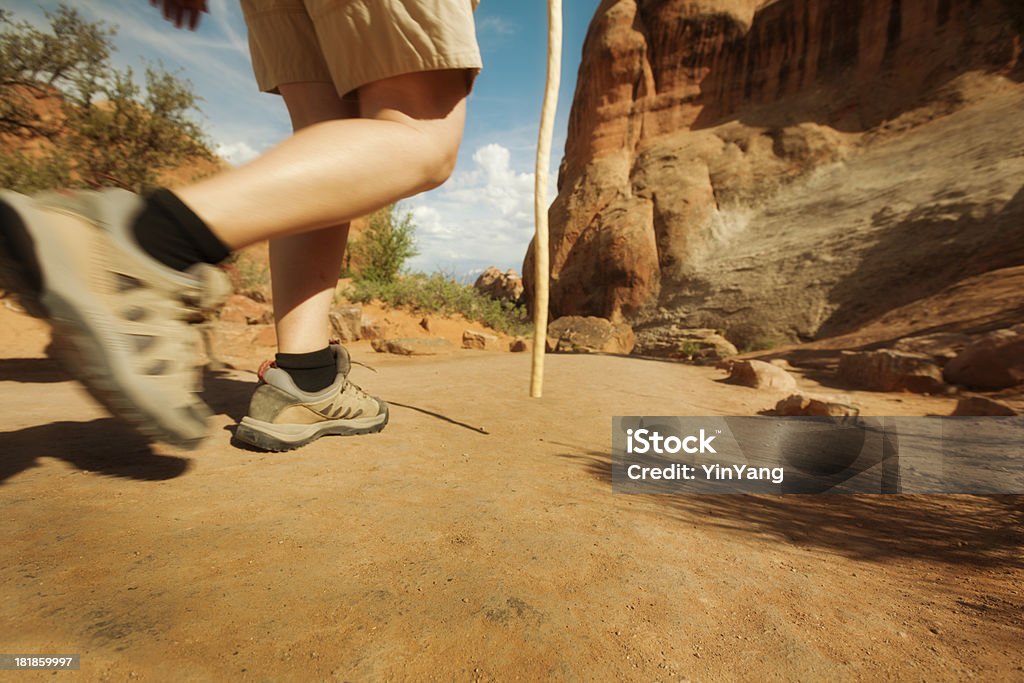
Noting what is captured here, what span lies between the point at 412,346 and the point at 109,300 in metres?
4.73

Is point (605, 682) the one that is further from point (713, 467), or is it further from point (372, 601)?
point (713, 467)

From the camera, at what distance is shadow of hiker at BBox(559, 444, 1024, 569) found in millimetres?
867

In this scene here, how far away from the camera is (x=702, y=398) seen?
10.4 feet

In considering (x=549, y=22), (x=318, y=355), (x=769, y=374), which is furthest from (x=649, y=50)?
(x=318, y=355)

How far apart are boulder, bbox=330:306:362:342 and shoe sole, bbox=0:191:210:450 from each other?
544 cm

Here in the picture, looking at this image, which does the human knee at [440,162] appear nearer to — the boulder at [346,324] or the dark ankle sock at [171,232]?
the dark ankle sock at [171,232]

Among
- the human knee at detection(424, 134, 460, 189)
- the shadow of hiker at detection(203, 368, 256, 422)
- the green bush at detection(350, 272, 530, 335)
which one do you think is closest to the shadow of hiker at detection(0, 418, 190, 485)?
the shadow of hiker at detection(203, 368, 256, 422)

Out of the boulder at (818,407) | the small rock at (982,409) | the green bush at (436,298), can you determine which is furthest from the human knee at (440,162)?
the green bush at (436,298)

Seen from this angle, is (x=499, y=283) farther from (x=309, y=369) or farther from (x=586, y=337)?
(x=309, y=369)

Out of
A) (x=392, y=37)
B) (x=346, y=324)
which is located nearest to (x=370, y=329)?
(x=346, y=324)

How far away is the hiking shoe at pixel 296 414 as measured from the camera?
1.31m

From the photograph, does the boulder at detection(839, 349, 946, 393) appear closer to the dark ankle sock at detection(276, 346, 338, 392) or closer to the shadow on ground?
the dark ankle sock at detection(276, 346, 338, 392)

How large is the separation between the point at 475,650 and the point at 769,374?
3.85m

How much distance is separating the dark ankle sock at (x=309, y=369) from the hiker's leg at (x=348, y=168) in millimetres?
564
